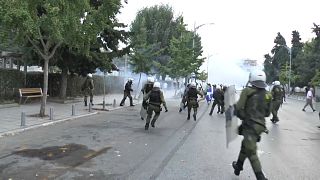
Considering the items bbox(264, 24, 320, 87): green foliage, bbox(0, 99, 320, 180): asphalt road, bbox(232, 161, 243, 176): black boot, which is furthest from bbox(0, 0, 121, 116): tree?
bbox(264, 24, 320, 87): green foliage

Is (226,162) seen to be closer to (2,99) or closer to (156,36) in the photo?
(2,99)

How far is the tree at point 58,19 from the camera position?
15234mm

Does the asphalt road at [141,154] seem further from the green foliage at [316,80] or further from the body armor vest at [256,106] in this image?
the green foliage at [316,80]

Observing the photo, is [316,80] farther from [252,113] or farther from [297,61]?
[252,113]

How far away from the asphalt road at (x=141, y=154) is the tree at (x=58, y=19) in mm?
3378

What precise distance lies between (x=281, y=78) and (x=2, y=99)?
70.8 meters

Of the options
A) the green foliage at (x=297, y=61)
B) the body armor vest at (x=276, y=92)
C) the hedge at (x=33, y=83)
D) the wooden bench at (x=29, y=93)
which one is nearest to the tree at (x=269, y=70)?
the green foliage at (x=297, y=61)

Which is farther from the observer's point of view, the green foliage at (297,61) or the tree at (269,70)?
the tree at (269,70)

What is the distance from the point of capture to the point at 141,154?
10.3 metres

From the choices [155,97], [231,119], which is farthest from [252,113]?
[155,97]

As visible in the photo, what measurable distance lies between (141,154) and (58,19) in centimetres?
766

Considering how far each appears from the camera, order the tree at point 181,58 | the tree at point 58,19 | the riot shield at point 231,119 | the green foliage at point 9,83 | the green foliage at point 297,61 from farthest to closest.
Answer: the green foliage at point 297,61
the tree at point 181,58
the green foliage at point 9,83
the tree at point 58,19
the riot shield at point 231,119

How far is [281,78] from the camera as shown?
86.8 metres

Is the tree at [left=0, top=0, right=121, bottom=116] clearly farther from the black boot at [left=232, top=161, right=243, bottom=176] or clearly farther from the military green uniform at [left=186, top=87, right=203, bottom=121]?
the black boot at [left=232, top=161, right=243, bottom=176]
